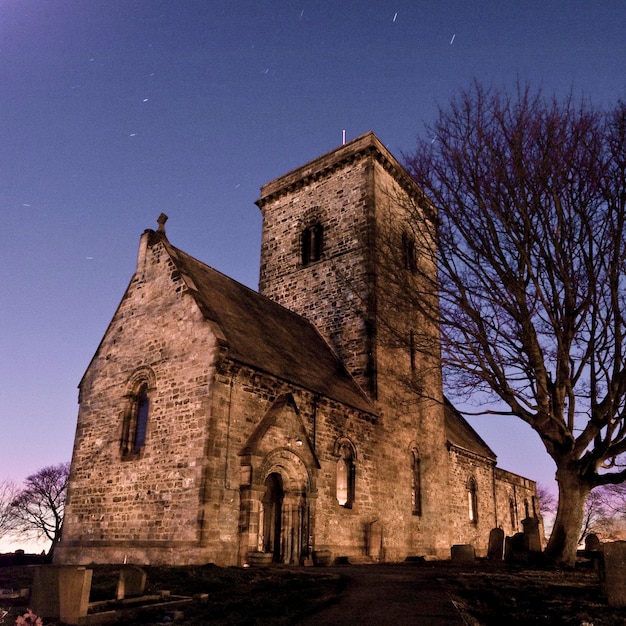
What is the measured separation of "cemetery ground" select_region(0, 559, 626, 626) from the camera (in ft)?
23.7

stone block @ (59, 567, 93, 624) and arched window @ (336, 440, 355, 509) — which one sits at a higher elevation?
arched window @ (336, 440, 355, 509)

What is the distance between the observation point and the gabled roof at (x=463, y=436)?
28516mm

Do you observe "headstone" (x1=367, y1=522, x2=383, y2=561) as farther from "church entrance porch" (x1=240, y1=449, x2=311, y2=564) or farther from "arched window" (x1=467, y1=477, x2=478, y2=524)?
"arched window" (x1=467, y1=477, x2=478, y2=524)

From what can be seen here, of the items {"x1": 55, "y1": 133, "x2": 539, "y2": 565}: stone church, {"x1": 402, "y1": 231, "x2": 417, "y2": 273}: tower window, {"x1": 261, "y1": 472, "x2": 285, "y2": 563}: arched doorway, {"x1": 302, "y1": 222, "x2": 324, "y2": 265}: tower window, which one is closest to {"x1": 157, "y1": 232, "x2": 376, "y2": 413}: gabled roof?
{"x1": 55, "y1": 133, "x2": 539, "y2": 565}: stone church

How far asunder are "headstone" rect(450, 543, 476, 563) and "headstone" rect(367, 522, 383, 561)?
2490 millimetres

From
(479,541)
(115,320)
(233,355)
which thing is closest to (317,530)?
(233,355)

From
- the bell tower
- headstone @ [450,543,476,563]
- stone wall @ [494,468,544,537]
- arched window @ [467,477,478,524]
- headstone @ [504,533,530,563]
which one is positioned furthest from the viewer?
stone wall @ [494,468,544,537]

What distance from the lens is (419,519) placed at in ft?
75.0

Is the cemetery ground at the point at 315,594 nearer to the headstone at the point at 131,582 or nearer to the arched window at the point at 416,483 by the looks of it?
the headstone at the point at 131,582

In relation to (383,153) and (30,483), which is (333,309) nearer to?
(383,153)

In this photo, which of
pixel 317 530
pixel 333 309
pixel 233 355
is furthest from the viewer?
pixel 333 309

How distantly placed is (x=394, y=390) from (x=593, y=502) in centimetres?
4483

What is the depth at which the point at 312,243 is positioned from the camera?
26500 millimetres

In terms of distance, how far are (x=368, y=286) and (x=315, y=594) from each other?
51.5 ft
